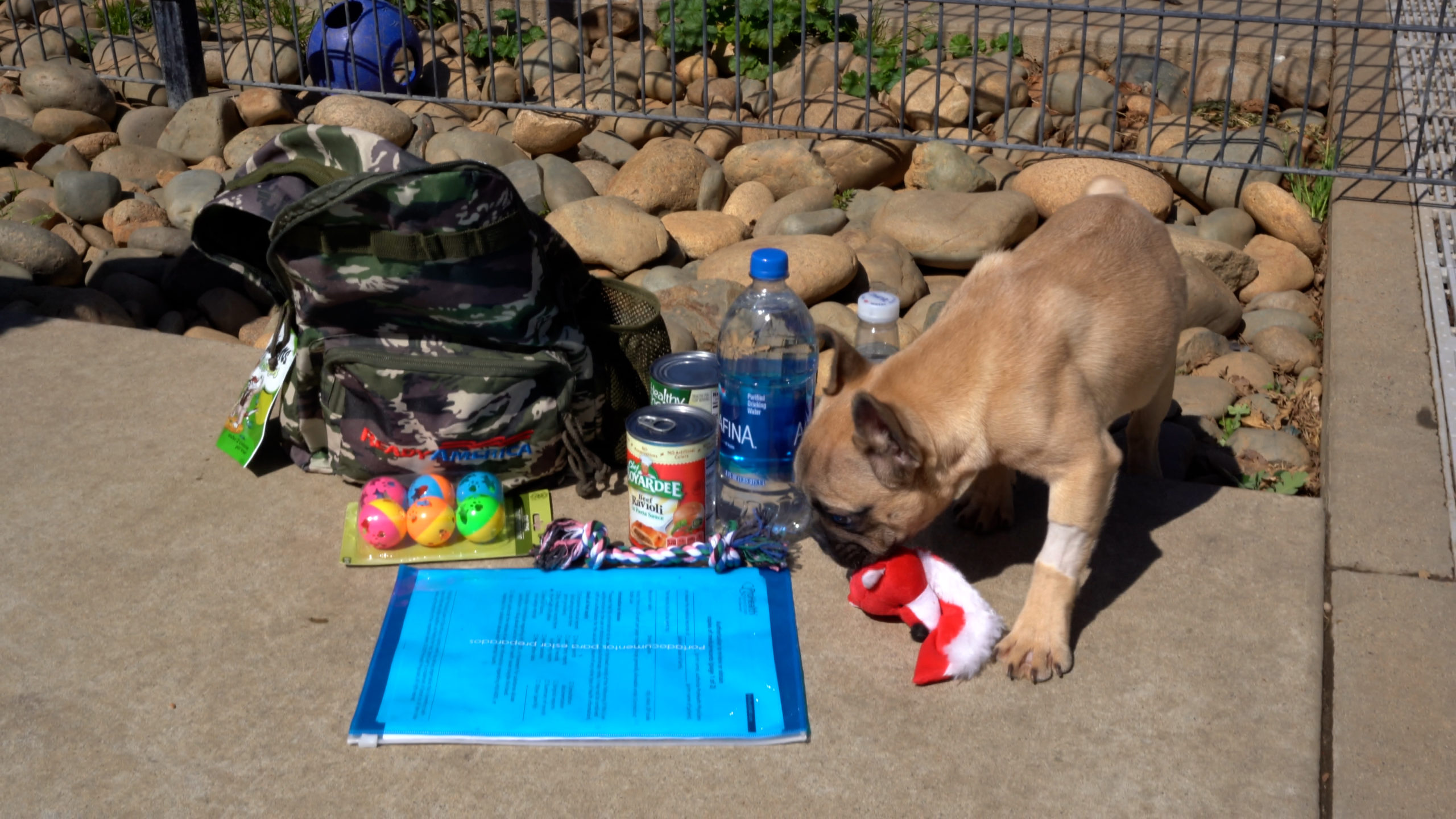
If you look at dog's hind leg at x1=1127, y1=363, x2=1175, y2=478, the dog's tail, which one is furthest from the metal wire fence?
dog's hind leg at x1=1127, y1=363, x2=1175, y2=478

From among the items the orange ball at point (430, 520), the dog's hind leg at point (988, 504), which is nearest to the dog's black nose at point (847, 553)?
the dog's hind leg at point (988, 504)

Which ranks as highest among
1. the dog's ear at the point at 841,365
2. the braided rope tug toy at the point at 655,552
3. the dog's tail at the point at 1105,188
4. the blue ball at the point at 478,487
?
the dog's tail at the point at 1105,188

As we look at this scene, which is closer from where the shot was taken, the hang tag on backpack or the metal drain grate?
the hang tag on backpack

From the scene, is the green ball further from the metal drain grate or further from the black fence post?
the black fence post

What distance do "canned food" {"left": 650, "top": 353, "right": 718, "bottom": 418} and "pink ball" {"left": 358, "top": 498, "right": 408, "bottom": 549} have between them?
942 millimetres

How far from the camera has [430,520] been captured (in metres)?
3.65

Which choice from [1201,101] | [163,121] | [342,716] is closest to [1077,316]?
[342,716]

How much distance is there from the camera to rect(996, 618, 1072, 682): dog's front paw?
322 centimetres

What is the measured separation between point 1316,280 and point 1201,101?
8.31 ft

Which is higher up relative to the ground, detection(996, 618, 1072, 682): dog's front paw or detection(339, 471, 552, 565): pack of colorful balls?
detection(339, 471, 552, 565): pack of colorful balls

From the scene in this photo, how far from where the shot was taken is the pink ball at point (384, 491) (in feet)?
12.1

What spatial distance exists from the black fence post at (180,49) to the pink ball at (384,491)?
19.4 feet

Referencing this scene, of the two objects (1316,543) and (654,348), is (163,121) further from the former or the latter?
(1316,543)

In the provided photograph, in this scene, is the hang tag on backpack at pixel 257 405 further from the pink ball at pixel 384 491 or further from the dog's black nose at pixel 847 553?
the dog's black nose at pixel 847 553
